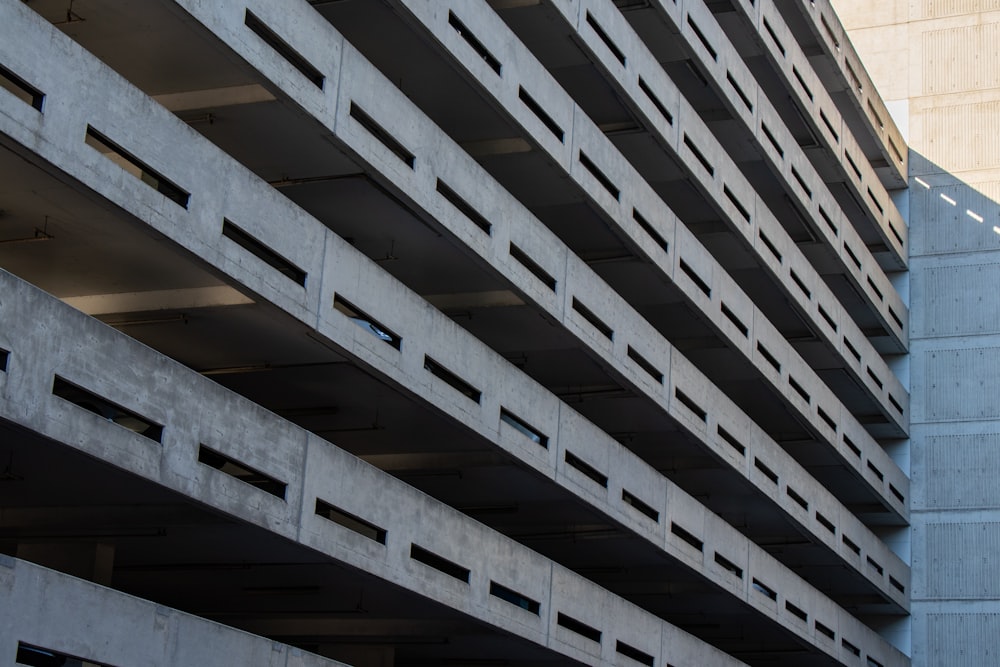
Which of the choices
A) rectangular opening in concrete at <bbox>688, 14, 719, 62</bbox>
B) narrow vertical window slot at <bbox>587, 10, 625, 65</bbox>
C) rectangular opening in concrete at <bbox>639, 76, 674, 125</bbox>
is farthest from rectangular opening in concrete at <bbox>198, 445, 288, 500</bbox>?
rectangular opening in concrete at <bbox>688, 14, 719, 62</bbox>

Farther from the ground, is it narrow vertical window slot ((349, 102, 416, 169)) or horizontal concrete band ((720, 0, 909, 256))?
horizontal concrete band ((720, 0, 909, 256))

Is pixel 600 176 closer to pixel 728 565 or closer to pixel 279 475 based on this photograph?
pixel 728 565

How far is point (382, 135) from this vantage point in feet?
66.1

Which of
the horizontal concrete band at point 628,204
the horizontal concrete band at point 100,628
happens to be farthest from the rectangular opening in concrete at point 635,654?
the horizontal concrete band at point 100,628

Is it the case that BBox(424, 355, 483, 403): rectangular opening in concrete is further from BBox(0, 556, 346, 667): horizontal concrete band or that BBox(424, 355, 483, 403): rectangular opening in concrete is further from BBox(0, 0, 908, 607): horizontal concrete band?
BBox(0, 556, 346, 667): horizontal concrete band

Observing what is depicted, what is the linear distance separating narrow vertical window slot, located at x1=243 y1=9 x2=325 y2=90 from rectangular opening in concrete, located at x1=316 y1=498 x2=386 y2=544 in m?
4.92

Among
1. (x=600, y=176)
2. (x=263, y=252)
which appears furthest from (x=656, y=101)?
(x=263, y=252)

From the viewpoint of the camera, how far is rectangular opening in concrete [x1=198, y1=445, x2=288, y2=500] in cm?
1706

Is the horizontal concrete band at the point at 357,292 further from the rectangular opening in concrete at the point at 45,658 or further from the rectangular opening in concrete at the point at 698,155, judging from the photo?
the rectangular opening in concrete at the point at 45,658

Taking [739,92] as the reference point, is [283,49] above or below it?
below

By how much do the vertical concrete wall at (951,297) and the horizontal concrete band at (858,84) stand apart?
847 millimetres

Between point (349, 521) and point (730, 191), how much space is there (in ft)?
43.9

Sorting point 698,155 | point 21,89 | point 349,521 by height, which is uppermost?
point 698,155

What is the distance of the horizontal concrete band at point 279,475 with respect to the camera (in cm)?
1464
